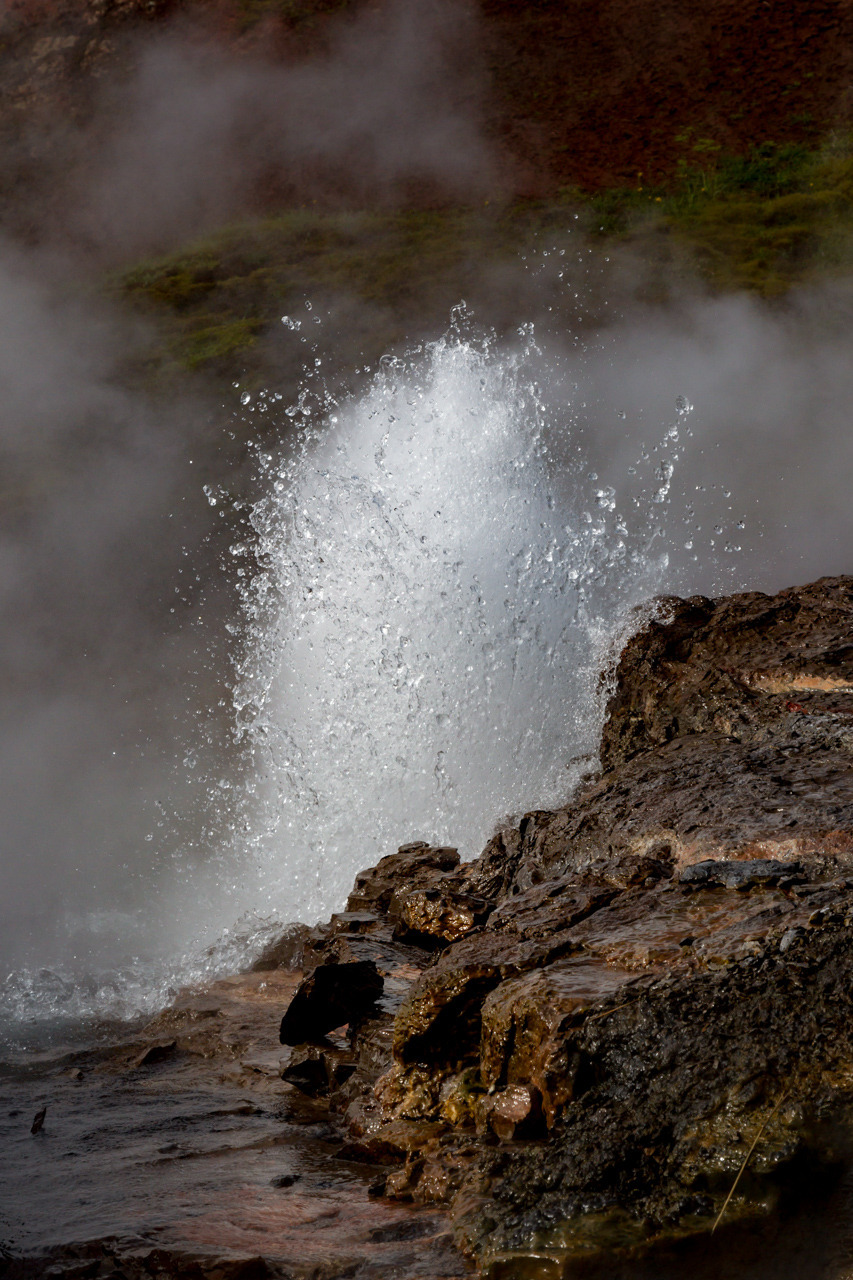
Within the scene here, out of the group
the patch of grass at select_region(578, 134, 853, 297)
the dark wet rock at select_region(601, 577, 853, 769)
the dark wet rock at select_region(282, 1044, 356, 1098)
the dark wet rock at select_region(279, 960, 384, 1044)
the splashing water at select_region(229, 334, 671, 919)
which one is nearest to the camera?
the dark wet rock at select_region(282, 1044, 356, 1098)

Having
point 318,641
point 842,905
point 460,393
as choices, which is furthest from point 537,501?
point 842,905

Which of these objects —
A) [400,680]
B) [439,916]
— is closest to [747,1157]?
[439,916]

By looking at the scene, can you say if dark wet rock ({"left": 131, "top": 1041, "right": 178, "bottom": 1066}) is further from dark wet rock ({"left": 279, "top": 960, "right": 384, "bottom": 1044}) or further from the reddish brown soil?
the reddish brown soil

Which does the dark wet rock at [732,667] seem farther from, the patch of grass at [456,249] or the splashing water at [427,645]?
the patch of grass at [456,249]

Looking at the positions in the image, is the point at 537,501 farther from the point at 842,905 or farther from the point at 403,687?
the point at 842,905

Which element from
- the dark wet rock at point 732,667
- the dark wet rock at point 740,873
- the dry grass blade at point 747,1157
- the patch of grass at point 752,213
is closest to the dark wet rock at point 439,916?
the dark wet rock at point 740,873

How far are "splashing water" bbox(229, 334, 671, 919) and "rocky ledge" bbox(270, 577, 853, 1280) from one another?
123cm

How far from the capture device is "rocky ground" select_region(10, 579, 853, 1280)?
1.42 m

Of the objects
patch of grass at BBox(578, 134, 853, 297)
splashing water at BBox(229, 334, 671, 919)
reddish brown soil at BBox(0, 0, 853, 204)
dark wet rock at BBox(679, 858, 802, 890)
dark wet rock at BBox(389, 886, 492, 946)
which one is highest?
reddish brown soil at BBox(0, 0, 853, 204)

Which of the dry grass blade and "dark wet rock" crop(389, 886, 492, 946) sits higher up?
"dark wet rock" crop(389, 886, 492, 946)

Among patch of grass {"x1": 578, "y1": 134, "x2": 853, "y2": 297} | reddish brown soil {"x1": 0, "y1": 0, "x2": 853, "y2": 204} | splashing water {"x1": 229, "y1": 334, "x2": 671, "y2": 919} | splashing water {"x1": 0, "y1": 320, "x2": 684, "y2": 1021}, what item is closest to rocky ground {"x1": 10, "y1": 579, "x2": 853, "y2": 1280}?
splashing water {"x1": 0, "y1": 320, "x2": 684, "y2": 1021}

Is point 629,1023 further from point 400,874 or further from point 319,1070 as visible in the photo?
point 400,874

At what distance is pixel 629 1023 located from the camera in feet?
5.53

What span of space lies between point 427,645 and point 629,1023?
13.4 feet
